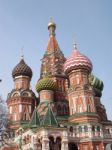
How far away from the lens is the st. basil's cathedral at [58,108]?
3441 cm

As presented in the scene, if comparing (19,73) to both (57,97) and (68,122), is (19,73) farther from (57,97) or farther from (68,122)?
(68,122)

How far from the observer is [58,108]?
43.4 metres

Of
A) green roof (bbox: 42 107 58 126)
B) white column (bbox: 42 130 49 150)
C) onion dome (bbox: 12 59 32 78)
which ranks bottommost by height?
white column (bbox: 42 130 49 150)

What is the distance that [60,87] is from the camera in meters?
46.3

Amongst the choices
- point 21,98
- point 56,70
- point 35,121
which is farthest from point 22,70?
point 35,121

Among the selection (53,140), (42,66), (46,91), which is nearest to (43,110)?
(46,91)

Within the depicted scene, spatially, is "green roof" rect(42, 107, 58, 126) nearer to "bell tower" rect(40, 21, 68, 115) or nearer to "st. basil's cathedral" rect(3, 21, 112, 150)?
"st. basil's cathedral" rect(3, 21, 112, 150)

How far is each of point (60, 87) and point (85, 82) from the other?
19.1 ft

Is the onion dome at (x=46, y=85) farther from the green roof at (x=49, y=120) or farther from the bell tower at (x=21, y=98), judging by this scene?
the green roof at (x=49, y=120)

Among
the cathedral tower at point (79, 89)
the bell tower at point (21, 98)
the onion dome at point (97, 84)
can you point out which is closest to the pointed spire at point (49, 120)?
the cathedral tower at point (79, 89)

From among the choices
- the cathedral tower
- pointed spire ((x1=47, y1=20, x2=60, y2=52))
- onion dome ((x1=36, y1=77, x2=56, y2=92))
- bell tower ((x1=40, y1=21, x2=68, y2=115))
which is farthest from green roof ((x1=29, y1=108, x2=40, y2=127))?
pointed spire ((x1=47, y1=20, x2=60, y2=52))

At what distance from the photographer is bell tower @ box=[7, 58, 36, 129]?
A: 42250mm

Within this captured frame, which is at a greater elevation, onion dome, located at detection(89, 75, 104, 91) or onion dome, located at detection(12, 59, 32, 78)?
onion dome, located at detection(12, 59, 32, 78)

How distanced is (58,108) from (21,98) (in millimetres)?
5937
